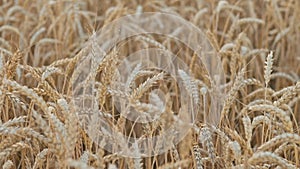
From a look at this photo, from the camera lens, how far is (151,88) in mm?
1551

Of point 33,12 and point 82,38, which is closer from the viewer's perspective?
point 82,38

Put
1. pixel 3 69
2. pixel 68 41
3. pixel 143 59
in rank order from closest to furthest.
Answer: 1. pixel 3 69
2. pixel 143 59
3. pixel 68 41

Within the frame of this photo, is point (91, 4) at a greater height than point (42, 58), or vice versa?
point (91, 4)

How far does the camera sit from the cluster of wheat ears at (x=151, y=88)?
1.05 metres

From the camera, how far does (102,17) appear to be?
244cm

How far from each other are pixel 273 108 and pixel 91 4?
1.64 m

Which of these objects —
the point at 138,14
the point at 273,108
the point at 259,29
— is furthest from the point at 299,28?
the point at 273,108

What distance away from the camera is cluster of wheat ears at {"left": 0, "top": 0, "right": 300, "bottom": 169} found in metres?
1.05

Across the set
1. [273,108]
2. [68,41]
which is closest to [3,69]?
[273,108]

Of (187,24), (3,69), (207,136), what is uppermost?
(187,24)

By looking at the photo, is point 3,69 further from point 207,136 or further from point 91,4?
point 91,4

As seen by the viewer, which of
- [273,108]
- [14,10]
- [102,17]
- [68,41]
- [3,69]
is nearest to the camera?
[273,108]

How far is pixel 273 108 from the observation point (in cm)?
109

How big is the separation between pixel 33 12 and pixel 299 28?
1.25m
